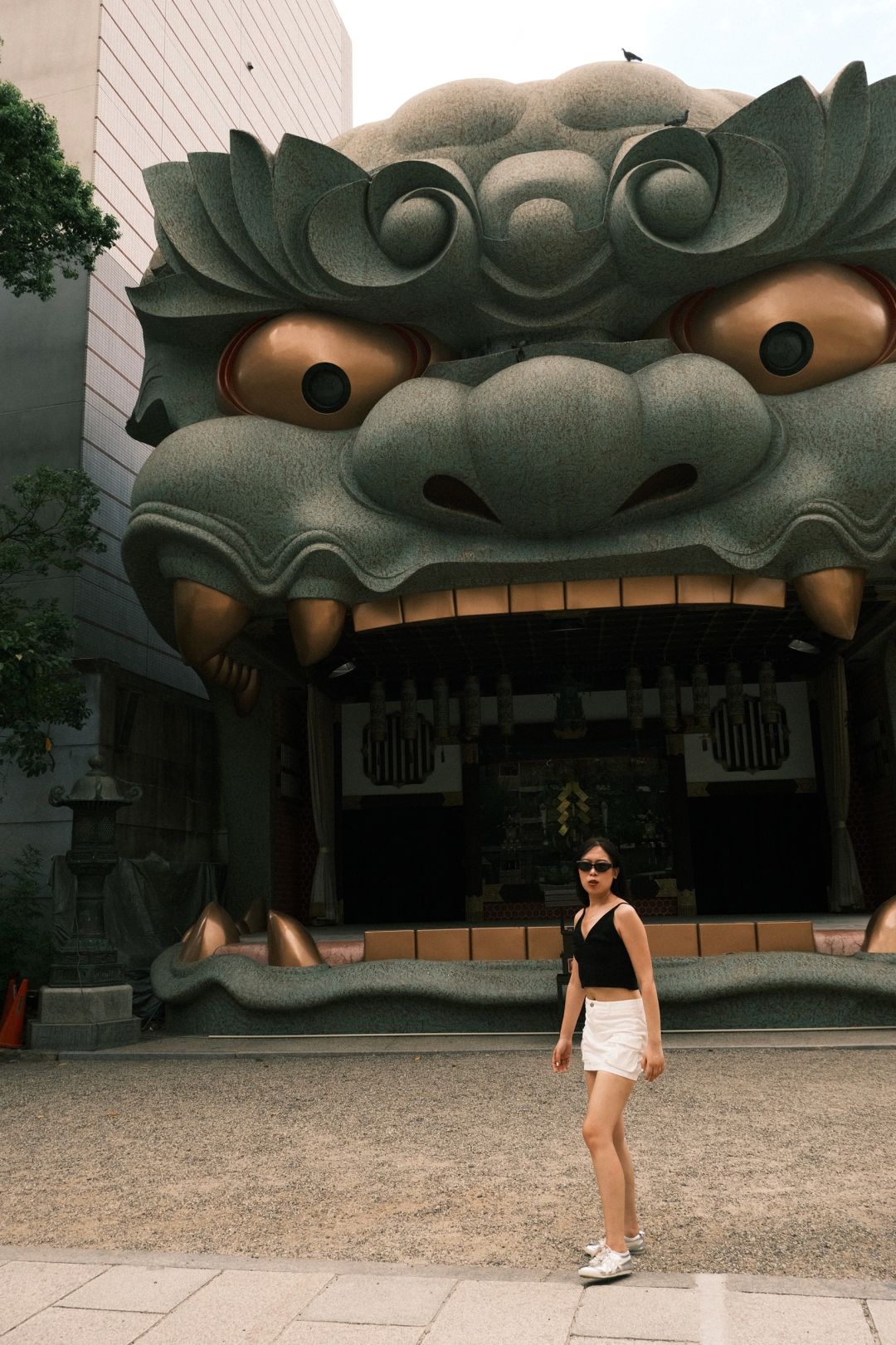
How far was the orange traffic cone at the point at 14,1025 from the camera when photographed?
893 cm

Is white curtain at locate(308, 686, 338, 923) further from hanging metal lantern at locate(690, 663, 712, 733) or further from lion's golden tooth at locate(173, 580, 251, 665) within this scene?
hanging metal lantern at locate(690, 663, 712, 733)

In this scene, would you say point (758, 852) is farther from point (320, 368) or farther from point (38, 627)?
point (38, 627)

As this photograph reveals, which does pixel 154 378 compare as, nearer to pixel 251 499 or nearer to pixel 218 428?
pixel 218 428

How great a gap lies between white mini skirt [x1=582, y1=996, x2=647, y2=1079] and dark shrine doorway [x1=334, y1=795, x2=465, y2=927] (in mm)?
10263

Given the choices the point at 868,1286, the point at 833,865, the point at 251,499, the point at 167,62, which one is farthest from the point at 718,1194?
the point at 167,62

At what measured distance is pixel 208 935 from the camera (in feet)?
31.3

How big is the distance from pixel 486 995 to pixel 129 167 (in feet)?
37.6

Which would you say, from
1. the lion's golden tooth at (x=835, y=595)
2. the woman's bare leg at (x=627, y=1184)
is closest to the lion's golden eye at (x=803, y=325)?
the lion's golden tooth at (x=835, y=595)

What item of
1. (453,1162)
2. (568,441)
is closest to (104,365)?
(568,441)

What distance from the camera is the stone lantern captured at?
8672 millimetres

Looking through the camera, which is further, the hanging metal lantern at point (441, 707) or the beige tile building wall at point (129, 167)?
the hanging metal lantern at point (441, 707)

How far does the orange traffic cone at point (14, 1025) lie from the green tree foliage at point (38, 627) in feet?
6.65

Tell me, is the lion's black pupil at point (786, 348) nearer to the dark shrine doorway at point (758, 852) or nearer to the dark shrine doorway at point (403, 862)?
the dark shrine doorway at point (758, 852)

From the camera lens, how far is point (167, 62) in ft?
50.4
